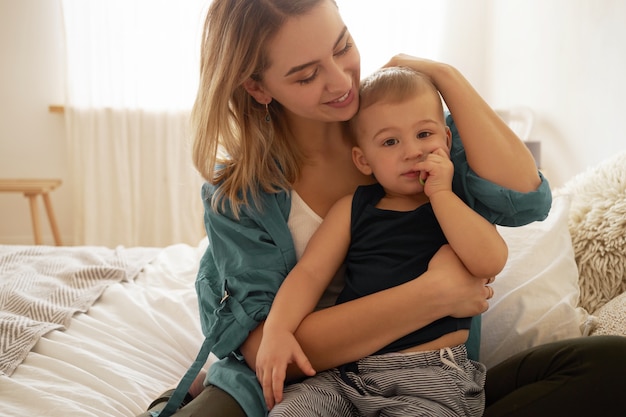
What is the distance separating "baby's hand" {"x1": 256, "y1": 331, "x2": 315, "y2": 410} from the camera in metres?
1.03

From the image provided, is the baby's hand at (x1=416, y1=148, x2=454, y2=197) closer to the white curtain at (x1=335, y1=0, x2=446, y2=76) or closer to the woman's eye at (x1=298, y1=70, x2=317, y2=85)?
the woman's eye at (x1=298, y1=70, x2=317, y2=85)

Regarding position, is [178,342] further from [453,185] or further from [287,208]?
[453,185]

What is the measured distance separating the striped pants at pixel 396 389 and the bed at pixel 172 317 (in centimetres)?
27

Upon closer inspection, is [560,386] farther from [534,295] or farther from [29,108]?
[29,108]

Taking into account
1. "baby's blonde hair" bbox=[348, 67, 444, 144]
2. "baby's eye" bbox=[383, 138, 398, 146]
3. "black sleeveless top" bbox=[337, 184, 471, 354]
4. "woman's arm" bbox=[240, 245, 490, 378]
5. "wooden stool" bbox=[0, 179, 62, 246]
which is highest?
"baby's blonde hair" bbox=[348, 67, 444, 144]

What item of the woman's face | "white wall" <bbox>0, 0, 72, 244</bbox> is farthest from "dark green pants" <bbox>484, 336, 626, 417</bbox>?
"white wall" <bbox>0, 0, 72, 244</bbox>

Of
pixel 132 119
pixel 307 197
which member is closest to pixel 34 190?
pixel 132 119

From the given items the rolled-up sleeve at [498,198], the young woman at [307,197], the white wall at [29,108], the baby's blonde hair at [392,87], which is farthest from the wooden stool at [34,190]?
the rolled-up sleeve at [498,198]

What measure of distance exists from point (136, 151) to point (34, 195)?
2.07 feet

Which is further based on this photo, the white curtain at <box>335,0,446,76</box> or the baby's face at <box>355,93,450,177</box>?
the white curtain at <box>335,0,446,76</box>

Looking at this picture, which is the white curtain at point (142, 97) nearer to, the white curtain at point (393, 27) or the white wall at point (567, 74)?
the white curtain at point (393, 27)

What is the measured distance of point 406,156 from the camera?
1.12 m

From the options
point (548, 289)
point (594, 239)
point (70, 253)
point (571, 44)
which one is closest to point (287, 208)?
point (548, 289)

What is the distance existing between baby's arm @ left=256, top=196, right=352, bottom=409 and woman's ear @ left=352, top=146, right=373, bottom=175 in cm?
6
